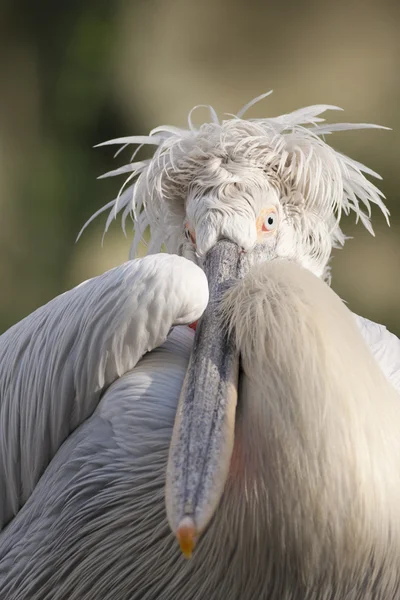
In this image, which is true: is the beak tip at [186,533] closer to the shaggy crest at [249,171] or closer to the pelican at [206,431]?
the pelican at [206,431]

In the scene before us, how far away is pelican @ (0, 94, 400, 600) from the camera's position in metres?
1.34

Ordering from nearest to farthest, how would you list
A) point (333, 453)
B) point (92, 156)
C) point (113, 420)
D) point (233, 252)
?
1. point (333, 453)
2. point (113, 420)
3. point (233, 252)
4. point (92, 156)

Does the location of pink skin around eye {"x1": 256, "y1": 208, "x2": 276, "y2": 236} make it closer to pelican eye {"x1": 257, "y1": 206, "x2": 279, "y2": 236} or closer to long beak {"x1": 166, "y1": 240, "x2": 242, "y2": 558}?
pelican eye {"x1": 257, "y1": 206, "x2": 279, "y2": 236}

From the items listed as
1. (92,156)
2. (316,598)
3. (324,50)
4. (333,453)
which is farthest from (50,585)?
(324,50)

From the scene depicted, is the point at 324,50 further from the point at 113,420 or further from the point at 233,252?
the point at 113,420

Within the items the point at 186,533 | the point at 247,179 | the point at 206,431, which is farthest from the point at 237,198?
the point at 186,533

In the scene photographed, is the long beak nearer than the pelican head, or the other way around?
the long beak

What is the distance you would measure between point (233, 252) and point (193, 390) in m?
0.44

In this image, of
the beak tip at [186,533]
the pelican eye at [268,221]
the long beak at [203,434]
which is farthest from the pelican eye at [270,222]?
the beak tip at [186,533]

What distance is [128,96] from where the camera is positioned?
4.51 metres

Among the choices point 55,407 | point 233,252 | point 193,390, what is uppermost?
point 233,252

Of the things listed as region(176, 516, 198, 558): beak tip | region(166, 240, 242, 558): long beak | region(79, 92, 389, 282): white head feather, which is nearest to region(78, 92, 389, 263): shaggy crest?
region(79, 92, 389, 282): white head feather

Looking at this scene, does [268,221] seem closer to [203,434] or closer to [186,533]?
[203,434]

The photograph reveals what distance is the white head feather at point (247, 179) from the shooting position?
1883mm
